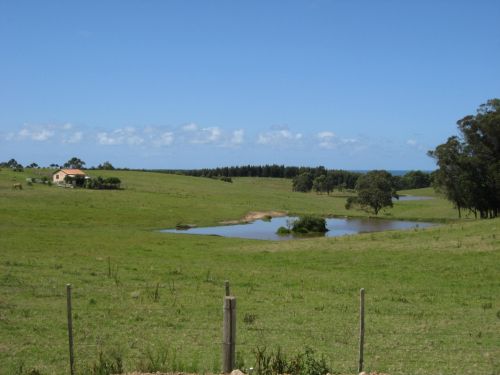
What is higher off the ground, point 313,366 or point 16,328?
point 313,366

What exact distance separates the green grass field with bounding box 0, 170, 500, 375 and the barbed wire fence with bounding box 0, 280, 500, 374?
62 mm

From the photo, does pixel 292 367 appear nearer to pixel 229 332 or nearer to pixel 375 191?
pixel 229 332

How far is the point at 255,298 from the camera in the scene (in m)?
21.2

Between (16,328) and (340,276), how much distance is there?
16611 millimetres

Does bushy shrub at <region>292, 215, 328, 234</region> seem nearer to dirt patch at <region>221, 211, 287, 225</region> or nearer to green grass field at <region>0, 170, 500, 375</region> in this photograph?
dirt patch at <region>221, 211, 287, 225</region>

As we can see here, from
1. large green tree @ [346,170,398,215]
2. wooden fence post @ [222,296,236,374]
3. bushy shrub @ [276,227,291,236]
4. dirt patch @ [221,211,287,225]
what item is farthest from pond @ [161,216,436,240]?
wooden fence post @ [222,296,236,374]

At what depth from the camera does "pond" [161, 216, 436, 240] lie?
64.0 metres

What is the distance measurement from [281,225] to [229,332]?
2686 inches

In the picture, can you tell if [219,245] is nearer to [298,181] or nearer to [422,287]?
[422,287]

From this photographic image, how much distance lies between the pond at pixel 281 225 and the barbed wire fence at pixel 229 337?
41.9m

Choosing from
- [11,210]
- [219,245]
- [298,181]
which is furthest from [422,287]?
[298,181]

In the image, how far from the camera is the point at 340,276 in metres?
28.0

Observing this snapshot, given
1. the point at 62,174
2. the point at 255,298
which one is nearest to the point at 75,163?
the point at 62,174

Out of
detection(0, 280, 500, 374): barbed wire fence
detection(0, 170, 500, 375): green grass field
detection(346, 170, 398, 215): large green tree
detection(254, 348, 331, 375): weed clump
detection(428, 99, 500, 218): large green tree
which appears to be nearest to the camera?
detection(254, 348, 331, 375): weed clump
